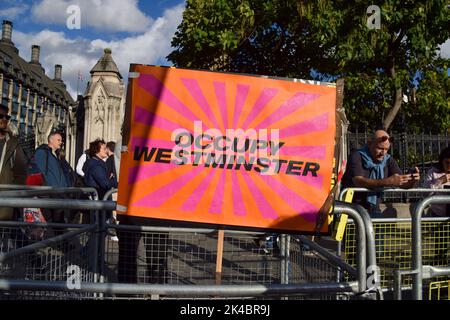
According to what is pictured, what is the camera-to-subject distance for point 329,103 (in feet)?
7.34

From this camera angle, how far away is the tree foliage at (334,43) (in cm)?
1086

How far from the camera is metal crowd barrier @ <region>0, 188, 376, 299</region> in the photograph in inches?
67.4

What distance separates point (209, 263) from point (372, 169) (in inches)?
81.0

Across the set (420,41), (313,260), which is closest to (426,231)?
(313,260)

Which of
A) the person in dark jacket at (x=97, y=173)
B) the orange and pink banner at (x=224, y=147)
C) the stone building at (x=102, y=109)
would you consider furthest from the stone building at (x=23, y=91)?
the orange and pink banner at (x=224, y=147)

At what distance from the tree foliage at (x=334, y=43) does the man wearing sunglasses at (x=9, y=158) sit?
747 centimetres

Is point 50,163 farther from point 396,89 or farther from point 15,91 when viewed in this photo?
point 15,91

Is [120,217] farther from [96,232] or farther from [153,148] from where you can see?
[96,232]

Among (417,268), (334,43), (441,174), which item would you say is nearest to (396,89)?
(334,43)

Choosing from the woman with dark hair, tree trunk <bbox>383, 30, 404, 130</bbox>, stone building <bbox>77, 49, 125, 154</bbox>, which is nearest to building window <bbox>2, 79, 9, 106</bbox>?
stone building <bbox>77, 49, 125, 154</bbox>

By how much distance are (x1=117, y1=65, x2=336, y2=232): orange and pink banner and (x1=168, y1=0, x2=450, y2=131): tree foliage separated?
9097 millimetres

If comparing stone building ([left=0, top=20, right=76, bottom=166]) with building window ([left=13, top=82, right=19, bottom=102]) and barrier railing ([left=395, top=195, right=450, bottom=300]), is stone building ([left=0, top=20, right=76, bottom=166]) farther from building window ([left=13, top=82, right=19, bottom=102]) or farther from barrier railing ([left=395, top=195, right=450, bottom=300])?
barrier railing ([left=395, top=195, right=450, bottom=300])

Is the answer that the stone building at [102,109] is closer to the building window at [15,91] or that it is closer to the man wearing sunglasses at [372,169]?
the man wearing sunglasses at [372,169]
